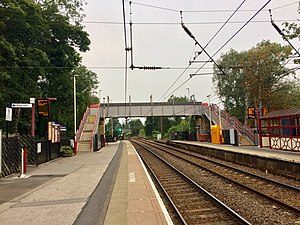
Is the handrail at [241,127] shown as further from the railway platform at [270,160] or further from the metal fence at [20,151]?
the metal fence at [20,151]

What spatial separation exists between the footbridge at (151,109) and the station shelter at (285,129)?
84.8 ft

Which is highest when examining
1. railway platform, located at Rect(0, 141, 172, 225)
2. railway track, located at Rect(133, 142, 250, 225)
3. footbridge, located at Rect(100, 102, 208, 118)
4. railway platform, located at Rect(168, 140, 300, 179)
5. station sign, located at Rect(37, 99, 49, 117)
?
footbridge, located at Rect(100, 102, 208, 118)

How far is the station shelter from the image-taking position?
19.5m

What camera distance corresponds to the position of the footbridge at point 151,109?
162 feet

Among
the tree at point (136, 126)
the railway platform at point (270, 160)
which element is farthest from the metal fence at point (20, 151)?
the tree at point (136, 126)

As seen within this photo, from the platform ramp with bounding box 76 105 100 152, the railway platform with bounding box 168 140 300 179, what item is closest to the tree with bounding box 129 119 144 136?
the platform ramp with bounding box 76 105 100 152

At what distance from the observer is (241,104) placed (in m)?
58.5

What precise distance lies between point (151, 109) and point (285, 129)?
100.0 ft

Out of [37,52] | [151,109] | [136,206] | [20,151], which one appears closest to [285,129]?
[136,206]

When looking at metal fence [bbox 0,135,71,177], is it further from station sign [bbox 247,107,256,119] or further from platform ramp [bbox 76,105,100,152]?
station sign [bbox 247,107,256,119]

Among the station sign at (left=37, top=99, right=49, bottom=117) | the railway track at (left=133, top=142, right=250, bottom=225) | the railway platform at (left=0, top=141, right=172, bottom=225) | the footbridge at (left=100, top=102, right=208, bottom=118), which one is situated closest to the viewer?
the railway platform at (left=0, top=141, right=172, bottom=225)

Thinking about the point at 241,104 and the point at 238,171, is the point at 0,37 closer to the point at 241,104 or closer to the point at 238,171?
the point at 238,171

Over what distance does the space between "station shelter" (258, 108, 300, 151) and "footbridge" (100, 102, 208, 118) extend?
84.8 feet

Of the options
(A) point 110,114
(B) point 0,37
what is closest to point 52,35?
(B) point 0,37
